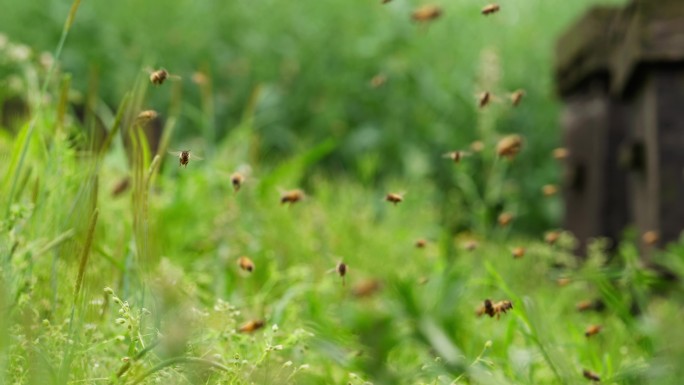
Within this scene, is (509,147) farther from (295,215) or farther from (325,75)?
(325,75)

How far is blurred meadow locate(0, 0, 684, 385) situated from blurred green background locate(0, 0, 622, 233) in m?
0.01

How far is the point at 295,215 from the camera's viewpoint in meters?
4.15

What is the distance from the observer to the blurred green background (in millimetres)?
6367

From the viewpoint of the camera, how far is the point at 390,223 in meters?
4.15

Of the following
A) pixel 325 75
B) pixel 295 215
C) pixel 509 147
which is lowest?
pixel 325 75

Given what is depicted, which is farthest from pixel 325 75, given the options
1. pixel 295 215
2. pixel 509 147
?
pixel 509 147

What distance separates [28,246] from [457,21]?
5.65m

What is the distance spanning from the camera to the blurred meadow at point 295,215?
1.42 m

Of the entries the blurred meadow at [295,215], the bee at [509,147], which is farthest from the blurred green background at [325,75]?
the bee at [509,147]

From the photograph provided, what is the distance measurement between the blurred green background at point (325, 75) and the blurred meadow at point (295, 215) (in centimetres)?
1

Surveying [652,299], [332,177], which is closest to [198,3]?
[332,177]

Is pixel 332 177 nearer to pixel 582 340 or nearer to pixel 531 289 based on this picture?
pixel 531 289

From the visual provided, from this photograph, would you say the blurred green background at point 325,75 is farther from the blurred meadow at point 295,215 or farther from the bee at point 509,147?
the bee at point 509,147

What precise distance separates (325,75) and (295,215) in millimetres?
2630
